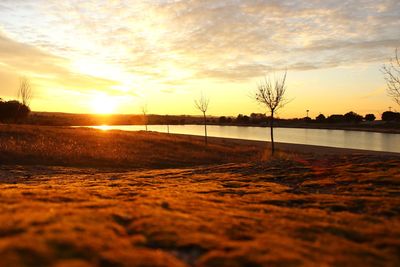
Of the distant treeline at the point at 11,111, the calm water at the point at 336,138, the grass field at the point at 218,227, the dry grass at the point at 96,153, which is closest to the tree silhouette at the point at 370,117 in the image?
the calm water at the point at 336,138

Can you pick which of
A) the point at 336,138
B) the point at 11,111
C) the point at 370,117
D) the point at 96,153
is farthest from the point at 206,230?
the point at 370,117

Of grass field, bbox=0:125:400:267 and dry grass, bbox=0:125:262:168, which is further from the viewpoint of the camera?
dry grass, bbox=0:125:262:168

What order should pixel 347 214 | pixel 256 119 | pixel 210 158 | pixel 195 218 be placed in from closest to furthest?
pixel 195 218 < pixel 347 214 < pixel 210 158 < pixel 256 119

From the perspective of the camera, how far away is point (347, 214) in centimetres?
726

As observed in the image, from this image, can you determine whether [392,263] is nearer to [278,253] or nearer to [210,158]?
[278,253]

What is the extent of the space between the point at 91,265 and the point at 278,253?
2.54 metres

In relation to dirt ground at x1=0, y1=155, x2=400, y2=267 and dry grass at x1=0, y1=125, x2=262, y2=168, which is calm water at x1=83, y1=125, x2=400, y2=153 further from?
dirt ground at x1=0, y1=155, x2=400, y2=267

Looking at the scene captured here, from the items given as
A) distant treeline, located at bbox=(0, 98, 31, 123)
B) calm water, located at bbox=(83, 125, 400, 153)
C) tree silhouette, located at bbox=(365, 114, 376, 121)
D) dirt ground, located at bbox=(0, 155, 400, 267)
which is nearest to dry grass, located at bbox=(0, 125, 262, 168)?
dirt ground, located at bbox=(0, 155, 400, 267)

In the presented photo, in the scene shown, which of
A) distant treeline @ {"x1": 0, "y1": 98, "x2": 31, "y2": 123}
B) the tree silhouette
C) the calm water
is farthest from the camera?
the tree silhouette

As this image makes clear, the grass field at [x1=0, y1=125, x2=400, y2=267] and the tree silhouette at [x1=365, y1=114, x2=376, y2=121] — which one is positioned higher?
the tree silhouette at [x1=365, y1=114, x2=376, y2=121]

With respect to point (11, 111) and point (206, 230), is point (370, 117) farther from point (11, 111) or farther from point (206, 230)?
point (206, 230)

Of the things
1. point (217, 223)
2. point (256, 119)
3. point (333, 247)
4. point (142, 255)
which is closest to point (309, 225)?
point (333, 247)

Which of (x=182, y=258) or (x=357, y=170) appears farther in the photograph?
(x=357, y=170)

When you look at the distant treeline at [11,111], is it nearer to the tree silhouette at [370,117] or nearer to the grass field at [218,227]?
the grass field at [218,227]
